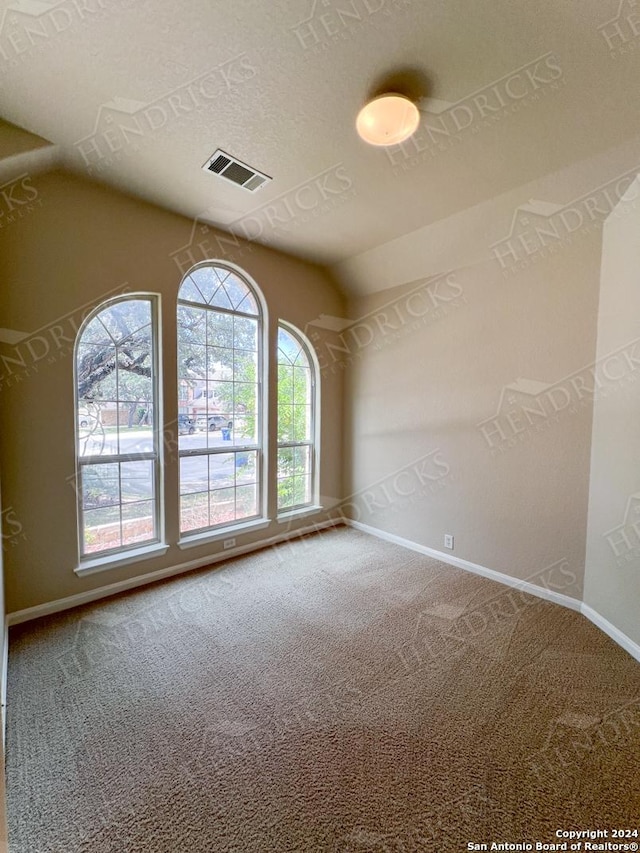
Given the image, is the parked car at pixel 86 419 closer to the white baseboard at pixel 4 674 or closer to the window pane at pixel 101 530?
the window pane at pixel 101 530

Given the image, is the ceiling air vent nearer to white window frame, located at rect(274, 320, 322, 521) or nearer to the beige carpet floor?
white window frame, located at rect(274, 320, 322, 521)

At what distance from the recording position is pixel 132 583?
284 centimetres

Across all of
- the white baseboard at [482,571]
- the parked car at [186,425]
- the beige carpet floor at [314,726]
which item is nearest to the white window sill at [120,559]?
the beige carpet floor at [314,726]

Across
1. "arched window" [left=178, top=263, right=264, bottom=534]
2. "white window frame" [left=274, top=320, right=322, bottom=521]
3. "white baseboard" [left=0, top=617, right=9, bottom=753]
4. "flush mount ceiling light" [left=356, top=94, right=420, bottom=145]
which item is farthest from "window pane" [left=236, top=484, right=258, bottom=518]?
"flush mount ceiling light" [left=356, top=94, right=420, bottom=145]

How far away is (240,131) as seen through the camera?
82.0 inches

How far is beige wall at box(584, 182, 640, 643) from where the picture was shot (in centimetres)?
216

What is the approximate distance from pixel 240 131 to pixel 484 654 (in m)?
3.42

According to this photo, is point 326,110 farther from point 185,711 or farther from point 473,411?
point 185,711

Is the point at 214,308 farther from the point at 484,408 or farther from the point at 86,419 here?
the point at 484,408

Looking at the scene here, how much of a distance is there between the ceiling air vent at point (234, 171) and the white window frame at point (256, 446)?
84 centimetres

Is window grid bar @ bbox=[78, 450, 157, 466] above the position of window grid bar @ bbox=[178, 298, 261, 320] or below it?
below

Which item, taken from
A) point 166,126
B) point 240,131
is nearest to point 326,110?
point 240,131

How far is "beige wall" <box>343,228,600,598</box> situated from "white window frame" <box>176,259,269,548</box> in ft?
3.93

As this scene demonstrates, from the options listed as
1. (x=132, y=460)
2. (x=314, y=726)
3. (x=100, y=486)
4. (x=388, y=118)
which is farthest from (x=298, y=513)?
(x=388, y=118)
